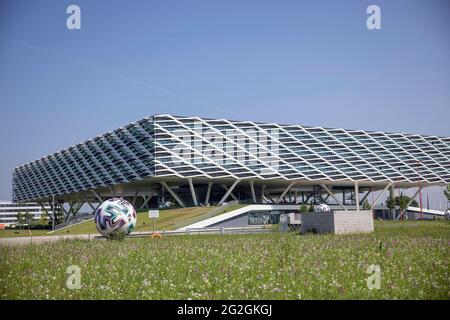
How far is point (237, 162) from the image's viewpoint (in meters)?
90.2

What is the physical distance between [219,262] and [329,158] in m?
92.8

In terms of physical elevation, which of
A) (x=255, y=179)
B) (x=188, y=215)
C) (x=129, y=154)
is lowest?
(x=188, y=215)

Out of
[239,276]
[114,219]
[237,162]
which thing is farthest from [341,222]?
[237,162]

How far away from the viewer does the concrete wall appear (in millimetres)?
30566

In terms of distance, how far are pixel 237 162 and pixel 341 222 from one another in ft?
197

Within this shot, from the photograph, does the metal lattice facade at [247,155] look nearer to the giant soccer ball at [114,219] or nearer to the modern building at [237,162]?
the modern building at [237,162]

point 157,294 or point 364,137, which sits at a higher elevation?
point 364,137

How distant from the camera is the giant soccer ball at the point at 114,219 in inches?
998

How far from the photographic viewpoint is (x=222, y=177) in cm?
8962

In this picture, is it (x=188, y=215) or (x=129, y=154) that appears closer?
(x=188, y=215)

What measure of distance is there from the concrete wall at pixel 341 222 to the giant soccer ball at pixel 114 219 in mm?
13643

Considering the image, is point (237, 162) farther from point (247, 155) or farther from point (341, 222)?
Answer: point (341, 222)
